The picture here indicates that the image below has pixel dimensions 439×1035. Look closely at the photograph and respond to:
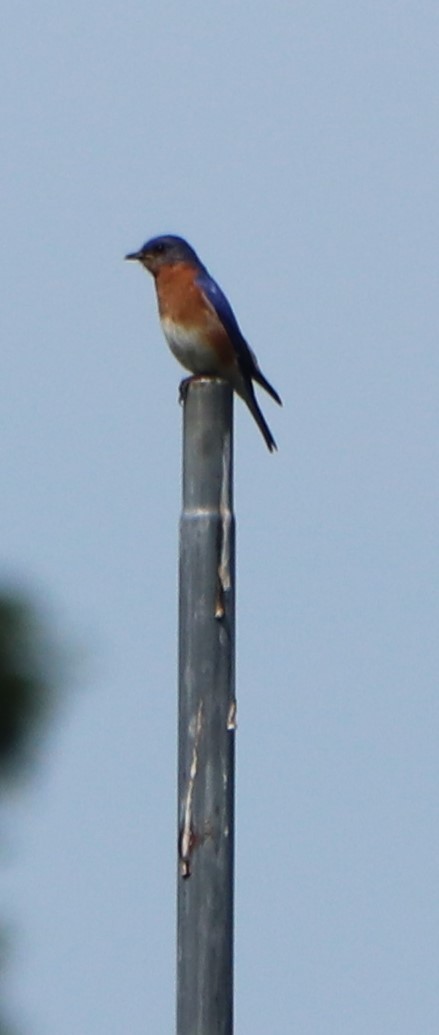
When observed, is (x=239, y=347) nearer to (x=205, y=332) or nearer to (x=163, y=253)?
(x=205, y=332)

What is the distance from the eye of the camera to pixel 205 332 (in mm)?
10805

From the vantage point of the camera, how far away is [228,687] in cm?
659

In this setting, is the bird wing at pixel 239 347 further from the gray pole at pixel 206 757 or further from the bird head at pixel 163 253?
the gray pole at pixel 206 757

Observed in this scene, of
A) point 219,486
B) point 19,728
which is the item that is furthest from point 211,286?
point 219,486

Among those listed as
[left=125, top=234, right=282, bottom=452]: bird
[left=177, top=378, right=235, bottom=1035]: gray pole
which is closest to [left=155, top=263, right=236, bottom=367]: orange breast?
[left=125, top=234, right=282, bottom=452]: bird

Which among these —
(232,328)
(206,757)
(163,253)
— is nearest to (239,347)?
(232,328)

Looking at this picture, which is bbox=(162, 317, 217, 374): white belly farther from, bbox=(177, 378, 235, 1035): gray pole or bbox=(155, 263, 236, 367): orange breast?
bbox=(177, 378, 235, 1035): gray pole

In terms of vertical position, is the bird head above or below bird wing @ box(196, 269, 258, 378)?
above

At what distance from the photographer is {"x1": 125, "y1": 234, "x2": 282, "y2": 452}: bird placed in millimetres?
10750

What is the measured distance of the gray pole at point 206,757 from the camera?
6422 millimetres

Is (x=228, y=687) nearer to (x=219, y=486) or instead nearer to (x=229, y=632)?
(x=229, y=632)

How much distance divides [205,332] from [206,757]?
14.7 feet

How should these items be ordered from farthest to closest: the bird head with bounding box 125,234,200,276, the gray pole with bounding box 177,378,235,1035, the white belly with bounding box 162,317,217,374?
the bird head with bounding box 125,234,200,276
the white belly with bounding box 162,317,217,374
the gray pole with bounding box 177,378,235,1035

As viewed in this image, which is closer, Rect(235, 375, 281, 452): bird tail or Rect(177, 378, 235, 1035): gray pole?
Rect(177, 378, 235, 1035): gray pole
